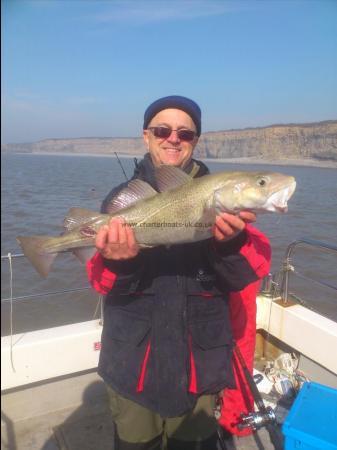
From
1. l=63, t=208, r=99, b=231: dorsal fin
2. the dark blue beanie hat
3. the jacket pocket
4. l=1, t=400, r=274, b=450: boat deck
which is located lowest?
l=1, t=400, r=274, b=450: boat deck

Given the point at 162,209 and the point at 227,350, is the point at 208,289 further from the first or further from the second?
the point at 162,209

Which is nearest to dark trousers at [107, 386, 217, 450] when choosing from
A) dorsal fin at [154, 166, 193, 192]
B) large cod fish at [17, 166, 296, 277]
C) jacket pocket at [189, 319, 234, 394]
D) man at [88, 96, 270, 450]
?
man at [88, 96, 270, 450]

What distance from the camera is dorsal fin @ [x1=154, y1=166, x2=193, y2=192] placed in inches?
114

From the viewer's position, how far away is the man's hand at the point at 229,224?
2.59 metres

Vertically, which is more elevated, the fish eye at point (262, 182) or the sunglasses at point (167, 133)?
the sunglasses at point (167, 133)

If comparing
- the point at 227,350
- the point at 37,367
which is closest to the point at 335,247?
the point at 227,350

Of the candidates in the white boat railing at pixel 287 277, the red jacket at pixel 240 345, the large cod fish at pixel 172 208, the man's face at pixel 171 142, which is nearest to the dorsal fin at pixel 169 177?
the large cod fish at pixel 172 208

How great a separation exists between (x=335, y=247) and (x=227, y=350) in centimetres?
229

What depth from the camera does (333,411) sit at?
3.01 metres

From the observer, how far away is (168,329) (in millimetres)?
2660

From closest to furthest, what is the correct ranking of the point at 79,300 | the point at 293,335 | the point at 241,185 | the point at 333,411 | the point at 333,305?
the point at 241,185, the point at 333,411, the point at 293,335, the point at 333,305, the point at 79,300

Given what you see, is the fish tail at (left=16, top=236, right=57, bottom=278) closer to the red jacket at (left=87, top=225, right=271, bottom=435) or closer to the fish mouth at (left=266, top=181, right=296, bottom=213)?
the fish mouth at (left=266, top=181, right=296, bottom=213)

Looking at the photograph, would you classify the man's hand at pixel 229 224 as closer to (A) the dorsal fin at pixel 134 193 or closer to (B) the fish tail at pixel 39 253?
(A) the dorsal fin at pixel 134 193

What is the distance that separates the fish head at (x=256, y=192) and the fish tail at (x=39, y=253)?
1.38 metres
